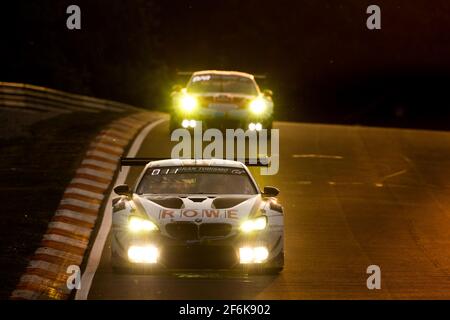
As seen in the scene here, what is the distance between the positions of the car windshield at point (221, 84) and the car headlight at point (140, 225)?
46.2 feet

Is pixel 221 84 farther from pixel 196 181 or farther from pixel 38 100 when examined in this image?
pixel 196 181

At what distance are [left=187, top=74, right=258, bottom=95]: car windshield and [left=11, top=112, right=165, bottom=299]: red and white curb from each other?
192 cm

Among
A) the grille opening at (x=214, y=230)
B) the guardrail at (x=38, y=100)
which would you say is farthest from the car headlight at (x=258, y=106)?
the grille opening at (x=214, y=230)

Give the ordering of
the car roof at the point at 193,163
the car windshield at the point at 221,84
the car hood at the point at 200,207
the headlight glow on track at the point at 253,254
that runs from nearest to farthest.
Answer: the headlight glow on track at the point at 253,254
the car hood at the point at 200,207
the car roof at the point at 193,163
the car windshield at the point at 221,84

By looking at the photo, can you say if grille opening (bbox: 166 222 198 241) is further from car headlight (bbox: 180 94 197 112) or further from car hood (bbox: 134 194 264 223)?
car headlight (bbox: 180 94 197 112)

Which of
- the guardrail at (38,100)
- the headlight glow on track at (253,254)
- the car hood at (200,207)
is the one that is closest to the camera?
the headlight glow on track at (253,254)

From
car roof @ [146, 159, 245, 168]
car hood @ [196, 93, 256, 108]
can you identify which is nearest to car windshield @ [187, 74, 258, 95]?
car hood @ [196, 93, 256, 108]

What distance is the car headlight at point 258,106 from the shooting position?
27.3 m

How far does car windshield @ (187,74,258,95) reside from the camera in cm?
2789

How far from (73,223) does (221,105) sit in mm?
9807

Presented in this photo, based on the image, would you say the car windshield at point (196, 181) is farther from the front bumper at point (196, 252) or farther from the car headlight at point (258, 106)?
Answer: the car headlight at point (258, 106)

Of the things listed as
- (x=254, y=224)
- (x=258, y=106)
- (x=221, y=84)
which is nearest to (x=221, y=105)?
(x=258, y=106)

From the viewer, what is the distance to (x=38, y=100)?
38.4 m

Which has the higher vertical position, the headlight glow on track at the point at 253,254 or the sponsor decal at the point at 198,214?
the sponsor decal at the point at 198,214
